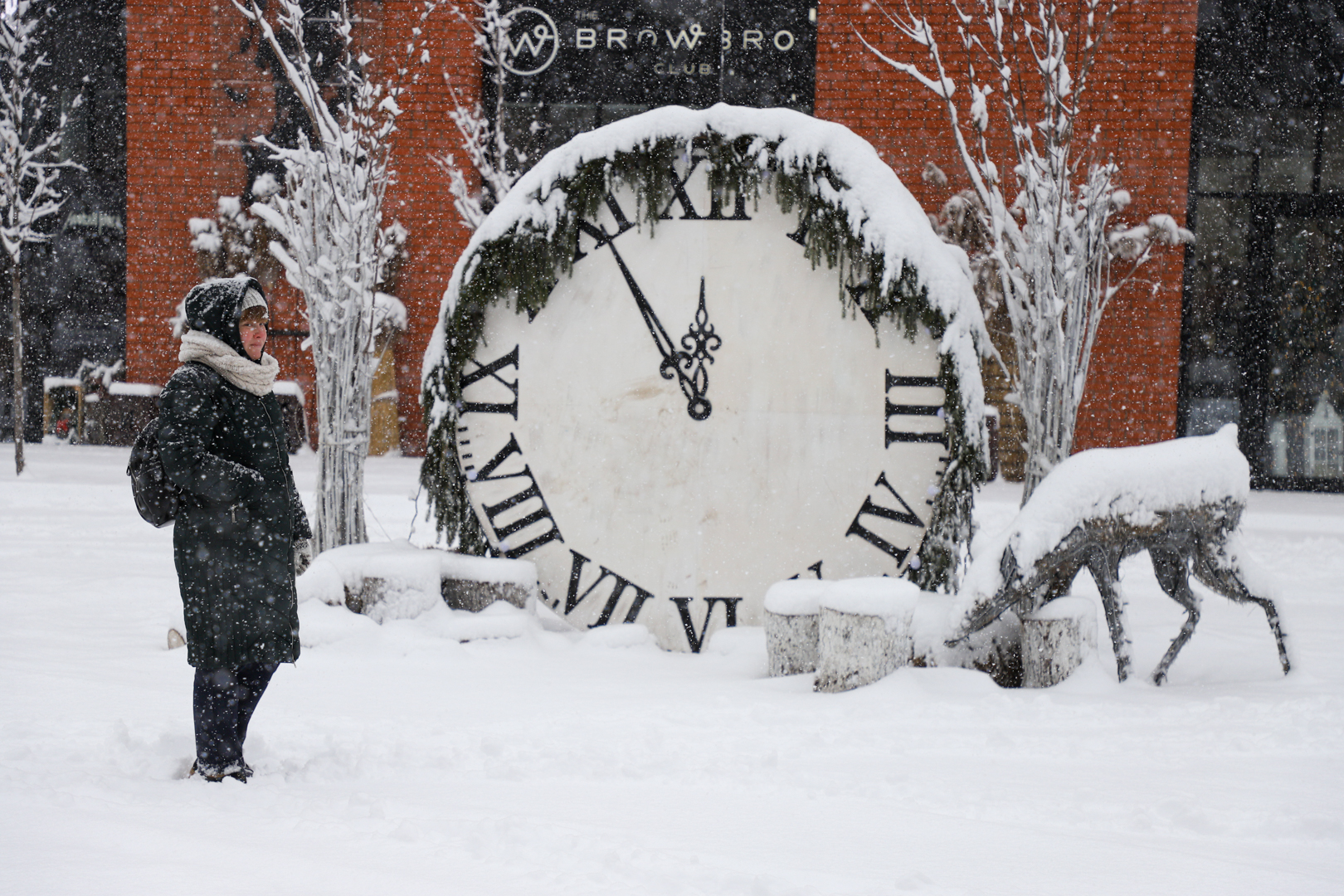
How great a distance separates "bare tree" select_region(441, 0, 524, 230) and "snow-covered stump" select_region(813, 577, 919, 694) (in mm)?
6677

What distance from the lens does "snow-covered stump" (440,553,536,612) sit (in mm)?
4176

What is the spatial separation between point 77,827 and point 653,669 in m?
2.03

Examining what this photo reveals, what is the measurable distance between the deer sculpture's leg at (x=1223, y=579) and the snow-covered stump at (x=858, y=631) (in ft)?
3.40

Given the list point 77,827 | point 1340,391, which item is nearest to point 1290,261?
point 1340,391

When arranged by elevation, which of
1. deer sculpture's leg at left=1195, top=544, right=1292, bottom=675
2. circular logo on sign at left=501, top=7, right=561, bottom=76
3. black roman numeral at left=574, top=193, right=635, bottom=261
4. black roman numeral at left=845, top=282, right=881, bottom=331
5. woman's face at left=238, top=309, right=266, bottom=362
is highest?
circular logo on sign at left=501, top=7, right=561, bottom=76

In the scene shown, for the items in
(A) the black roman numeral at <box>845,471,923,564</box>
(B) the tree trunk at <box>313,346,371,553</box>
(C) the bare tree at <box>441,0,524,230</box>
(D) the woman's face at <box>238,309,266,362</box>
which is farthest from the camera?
(C) the bare tree at <box>441,0,524,230</box>

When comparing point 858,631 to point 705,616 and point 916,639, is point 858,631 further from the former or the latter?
point 705,616

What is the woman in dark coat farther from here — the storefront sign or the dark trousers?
the storefront sign

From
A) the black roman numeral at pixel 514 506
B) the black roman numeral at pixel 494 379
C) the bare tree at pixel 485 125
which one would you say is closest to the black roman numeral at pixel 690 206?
the black roman numeral at pixel 494 379

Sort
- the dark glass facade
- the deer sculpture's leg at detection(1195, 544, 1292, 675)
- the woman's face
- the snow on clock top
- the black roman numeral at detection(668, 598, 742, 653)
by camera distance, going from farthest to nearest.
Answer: the dark glass facade < the black roman numeral at detection(668, 598, 742, 653) < the snow on clock top < the deer sculpture's leg at detection(1195, 544, 1292, 675) < the woman's face

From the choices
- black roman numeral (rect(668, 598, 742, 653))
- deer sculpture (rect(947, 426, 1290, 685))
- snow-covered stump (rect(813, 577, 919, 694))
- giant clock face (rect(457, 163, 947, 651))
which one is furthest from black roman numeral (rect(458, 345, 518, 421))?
deer sculpture (rect(947, 426, 1290, 685))

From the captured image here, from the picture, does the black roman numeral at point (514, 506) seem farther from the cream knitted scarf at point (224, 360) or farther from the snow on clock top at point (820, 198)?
the cream knitted scarf at point (224, 360)

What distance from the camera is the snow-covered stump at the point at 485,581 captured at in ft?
13.7

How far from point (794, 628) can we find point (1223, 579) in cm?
151
